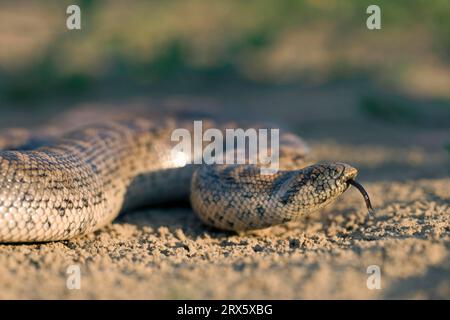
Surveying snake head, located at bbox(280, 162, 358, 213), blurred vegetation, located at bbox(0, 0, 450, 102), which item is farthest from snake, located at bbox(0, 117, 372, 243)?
blurred vegetation, located at bbox(0, 0, 450, 102)

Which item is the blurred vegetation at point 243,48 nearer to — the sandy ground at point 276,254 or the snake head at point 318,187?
the sandy ground at point 276,254

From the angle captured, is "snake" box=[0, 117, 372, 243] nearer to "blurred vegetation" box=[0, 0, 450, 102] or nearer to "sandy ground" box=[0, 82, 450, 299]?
"sandy ground" box=[0, 82, 450, 299]

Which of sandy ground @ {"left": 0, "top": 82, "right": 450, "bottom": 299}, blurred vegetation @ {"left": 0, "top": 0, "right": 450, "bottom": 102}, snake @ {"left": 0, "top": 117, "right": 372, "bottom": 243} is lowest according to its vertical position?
sandy ground @ {"left": 0, "top": 82, "right": 450, "bottom": 299}

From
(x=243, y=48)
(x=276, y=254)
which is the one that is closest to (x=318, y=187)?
(x=276, y=254)

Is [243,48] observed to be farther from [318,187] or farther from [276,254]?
[276,254]

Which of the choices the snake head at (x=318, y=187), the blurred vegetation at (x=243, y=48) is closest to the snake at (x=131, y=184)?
the snake head at (x=318, y=187)
